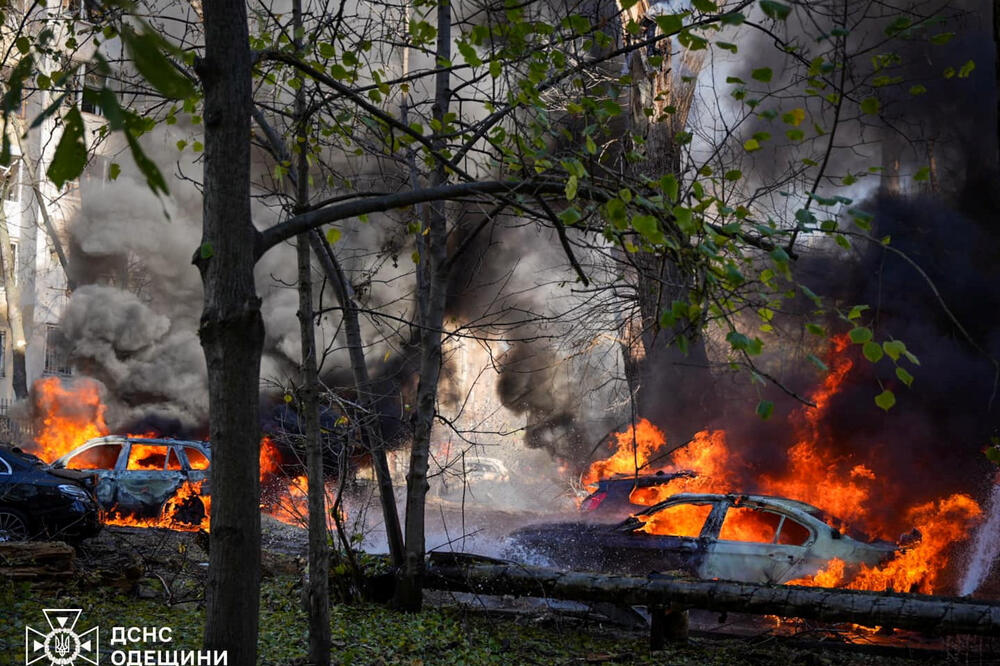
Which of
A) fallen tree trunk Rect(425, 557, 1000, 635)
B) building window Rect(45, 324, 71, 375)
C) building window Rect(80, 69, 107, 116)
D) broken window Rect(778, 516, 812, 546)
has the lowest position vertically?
fallen tree trunk Rect(425, 557, 1000, 635)

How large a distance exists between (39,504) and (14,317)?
12471 mm

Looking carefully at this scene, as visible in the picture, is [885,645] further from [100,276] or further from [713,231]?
[100,276]

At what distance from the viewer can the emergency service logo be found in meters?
4.71

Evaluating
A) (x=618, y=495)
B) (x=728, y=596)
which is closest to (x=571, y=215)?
(x=728, y=596)

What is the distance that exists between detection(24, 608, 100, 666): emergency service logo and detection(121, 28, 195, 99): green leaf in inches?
182

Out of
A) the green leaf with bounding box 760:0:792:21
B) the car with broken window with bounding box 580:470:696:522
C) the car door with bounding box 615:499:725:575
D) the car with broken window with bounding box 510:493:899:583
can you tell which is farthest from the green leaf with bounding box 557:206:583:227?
the car with broken window with bounding box 580:470:696:522

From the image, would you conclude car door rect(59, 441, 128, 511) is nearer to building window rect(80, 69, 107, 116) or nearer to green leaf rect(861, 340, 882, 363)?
building window rect(80, 69, 107, 116)

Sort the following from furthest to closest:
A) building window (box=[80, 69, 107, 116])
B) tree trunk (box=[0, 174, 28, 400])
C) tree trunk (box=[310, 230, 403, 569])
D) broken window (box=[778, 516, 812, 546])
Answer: tree trunk (box=[0, 174, 28, 400]), broken window (box=[778, 516, 812, 546]), tree trunk (box=[310, 230, 403, 569]), building window (box=[80, 69, 107, 116])

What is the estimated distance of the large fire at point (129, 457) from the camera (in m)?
12.7

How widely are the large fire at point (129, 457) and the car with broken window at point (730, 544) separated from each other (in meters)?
6.40

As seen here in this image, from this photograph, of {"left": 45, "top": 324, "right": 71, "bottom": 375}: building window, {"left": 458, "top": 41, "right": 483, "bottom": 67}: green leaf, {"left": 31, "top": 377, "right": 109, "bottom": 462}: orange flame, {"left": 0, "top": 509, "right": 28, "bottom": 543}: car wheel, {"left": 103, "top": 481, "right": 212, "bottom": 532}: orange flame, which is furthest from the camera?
{"left": 45, "top": 324, "right": 71, "bottom": 375}: building window

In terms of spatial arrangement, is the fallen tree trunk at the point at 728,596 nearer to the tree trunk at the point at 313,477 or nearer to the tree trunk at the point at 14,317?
the tree trunk at the point at 313,477

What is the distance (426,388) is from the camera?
7.24 meters

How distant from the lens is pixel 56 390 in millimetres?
19375
